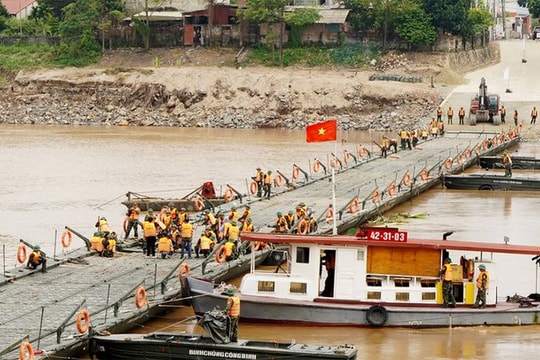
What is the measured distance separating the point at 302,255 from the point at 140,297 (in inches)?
156

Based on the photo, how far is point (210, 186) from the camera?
54.0m

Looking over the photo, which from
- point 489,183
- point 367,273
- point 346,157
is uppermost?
point 367,273

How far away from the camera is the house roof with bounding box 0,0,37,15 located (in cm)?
13340

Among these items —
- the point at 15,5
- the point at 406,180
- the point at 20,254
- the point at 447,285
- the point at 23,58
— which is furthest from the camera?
the point at 15,5

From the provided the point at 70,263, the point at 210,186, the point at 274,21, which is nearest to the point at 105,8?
the point at 274,21

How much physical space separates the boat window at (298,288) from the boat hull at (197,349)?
14.4ft

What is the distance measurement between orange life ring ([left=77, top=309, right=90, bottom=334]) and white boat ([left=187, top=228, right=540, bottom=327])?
3706 millimetres

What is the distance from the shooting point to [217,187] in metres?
62.8

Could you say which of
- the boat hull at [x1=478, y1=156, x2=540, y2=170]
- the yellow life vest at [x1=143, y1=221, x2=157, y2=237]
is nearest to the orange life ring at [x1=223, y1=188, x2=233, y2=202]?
the yellow life vest at [x1=143, y1=221, x2=157, y2=237]

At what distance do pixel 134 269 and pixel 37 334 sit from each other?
7.85 meters

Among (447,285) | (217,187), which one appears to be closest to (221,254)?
(447,285)

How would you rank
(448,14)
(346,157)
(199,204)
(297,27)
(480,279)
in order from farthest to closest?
(297,27) < (448,14) < (346,157) < (199,204) < (480,279)

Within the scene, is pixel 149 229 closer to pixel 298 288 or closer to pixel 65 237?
pixel 65 237

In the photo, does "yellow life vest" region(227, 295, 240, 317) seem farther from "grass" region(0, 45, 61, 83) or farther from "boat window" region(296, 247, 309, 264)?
"grass" region(0, 45, 61, 83)
